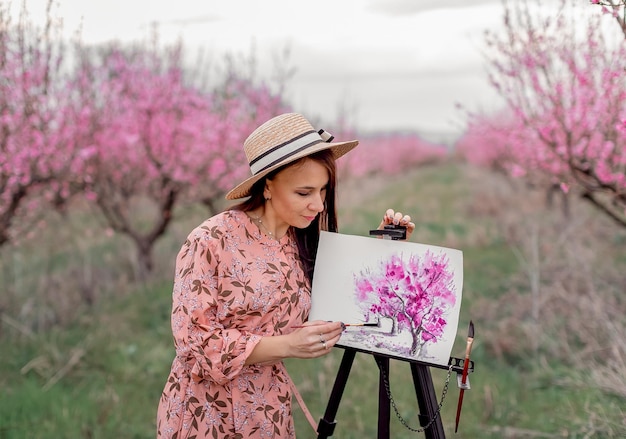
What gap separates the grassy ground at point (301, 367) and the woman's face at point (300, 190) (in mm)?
2210

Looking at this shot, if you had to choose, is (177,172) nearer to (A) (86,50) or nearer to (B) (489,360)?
(A) (86,50)

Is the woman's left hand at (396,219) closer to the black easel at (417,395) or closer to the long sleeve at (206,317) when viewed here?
the black easel at (417,395)

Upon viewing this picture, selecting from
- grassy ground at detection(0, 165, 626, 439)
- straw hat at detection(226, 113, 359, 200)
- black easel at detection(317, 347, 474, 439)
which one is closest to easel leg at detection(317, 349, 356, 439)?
black easel at detection(317, 347, 474, 439)

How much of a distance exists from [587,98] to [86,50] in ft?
18.2

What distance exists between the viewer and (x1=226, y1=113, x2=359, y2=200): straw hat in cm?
202

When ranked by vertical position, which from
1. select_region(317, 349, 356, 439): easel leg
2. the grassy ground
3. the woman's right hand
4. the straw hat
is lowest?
the grassy ground

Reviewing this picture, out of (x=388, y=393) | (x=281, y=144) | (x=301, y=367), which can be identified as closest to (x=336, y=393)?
(x=388, y=393)

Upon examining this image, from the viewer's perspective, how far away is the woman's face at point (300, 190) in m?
2.06

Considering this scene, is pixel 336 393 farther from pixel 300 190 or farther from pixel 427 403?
pixel 300 190

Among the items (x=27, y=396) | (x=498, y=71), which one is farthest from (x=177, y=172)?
(x=498, y=71)

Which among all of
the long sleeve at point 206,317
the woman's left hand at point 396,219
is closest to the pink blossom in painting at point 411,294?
the woman's left hand at point 396,219

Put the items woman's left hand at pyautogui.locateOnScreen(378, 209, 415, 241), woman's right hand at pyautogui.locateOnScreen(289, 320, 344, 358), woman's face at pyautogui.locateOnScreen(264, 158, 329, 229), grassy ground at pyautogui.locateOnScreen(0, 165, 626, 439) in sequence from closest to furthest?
woman's right hand at pyautogui.locateOnScreen(289, 320, 344, 358), woman's face at pyautogui.locateOnScreen(264, 158, 329, 229), woman's left hand at pyautogui.locateOnScreen(378, 209, 415, 241), grassy ground at pyautogui.locateOnScreen(0, 165, 626, 439)

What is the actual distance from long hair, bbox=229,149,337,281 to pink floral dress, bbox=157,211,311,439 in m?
0.05

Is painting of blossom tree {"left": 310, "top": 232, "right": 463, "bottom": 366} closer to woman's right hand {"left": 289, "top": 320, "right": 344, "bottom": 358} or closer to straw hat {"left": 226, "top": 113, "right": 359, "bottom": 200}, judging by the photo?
woman's right hand {"left": 289, "top": 320, "right": 344, "bottom": 358}
